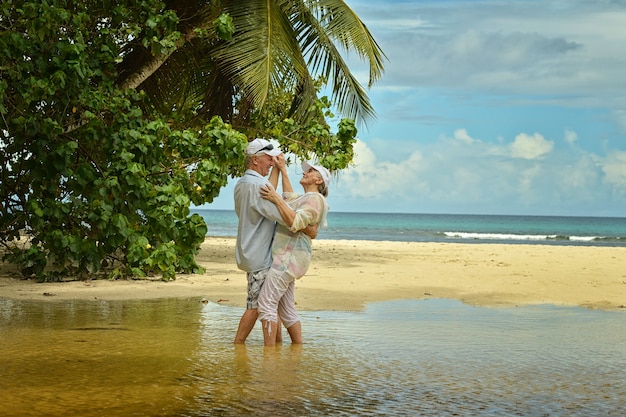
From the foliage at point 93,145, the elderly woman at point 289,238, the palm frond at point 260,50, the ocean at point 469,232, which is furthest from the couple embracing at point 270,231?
the ocean at point 469,232

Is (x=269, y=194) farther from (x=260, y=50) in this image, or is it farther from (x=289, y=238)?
(x=260, y=50)

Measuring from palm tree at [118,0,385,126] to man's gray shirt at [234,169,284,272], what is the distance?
5646mm

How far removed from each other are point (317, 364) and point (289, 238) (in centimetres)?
107

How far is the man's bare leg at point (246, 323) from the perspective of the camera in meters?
6.81

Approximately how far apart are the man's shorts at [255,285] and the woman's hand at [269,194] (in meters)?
0.62

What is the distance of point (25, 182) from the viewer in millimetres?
12031

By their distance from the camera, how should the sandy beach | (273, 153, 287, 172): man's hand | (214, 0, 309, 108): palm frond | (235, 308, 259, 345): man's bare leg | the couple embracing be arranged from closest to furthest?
1. the couple embracing
2. (273, 153, 287, 172): man's hand
3. (235, 308, 259, 345): man's bare leg
4. the sandy beach
5. (214, 0, 309, 108): palm frond

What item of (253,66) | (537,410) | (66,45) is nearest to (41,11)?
(66,45)

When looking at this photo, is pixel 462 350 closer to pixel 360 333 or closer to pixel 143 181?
pixel 360 333

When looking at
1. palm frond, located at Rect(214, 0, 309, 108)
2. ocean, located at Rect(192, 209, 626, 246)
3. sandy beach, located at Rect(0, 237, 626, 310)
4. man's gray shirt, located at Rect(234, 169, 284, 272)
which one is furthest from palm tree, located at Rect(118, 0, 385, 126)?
ocean, located at Rect(192, 209, 626, 246)

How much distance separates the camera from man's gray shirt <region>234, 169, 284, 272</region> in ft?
21.5

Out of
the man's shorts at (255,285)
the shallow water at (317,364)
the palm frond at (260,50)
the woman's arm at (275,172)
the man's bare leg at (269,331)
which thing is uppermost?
the palm frond at (260,50)

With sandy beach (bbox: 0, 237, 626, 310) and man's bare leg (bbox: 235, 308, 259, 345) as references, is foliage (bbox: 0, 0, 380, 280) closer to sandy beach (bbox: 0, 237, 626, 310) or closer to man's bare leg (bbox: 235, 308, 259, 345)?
sandy beach (bbox: 0, 237, 626, 310)

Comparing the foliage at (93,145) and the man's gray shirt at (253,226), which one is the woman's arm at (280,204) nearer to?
the man's gray shirt at (253,226)
